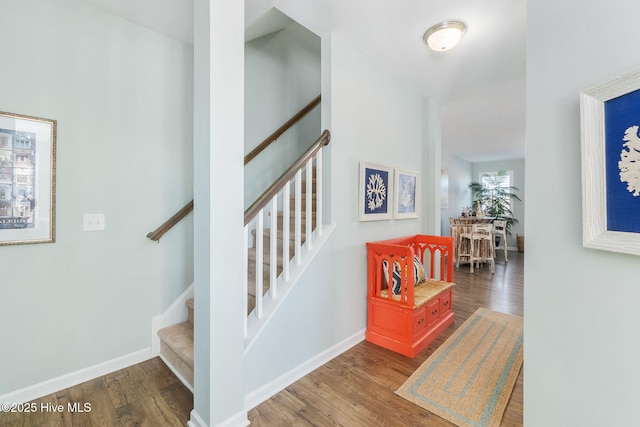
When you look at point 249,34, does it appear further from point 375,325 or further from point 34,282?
point 375,325

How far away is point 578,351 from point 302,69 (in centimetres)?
334

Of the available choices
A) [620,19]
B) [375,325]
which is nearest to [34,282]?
[375,325]

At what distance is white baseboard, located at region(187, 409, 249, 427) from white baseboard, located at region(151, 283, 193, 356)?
87cm

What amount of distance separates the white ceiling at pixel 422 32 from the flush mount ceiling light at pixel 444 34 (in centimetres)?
4

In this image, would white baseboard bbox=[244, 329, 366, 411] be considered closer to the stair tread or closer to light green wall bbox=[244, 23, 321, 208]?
the stair tread

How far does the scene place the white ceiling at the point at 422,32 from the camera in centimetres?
182

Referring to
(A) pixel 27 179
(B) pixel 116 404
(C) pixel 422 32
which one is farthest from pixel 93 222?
(C) pixel 422 32

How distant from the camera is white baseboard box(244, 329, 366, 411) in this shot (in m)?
1.61

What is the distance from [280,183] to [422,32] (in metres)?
1.63

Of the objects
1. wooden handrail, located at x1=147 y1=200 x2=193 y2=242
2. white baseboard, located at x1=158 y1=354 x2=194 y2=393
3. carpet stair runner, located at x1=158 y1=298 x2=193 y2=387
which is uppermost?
wooden handrail, located at x1=147 y1=200 x2=193 y2=242

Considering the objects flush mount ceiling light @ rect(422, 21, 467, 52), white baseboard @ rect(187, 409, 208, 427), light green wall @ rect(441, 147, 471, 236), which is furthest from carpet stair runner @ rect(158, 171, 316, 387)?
light green wall @ rect(441, 147, 471, 236)

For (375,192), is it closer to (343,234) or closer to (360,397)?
(343,234)

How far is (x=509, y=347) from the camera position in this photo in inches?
88.7

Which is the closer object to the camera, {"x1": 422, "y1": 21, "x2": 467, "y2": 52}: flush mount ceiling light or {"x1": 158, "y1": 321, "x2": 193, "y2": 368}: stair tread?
{"x1": 158, "y1": 321, "x2": 193, "y2": 368}: stair tread
